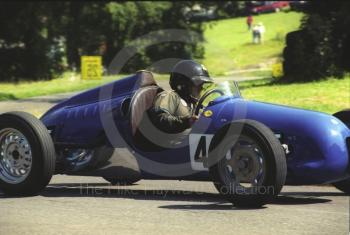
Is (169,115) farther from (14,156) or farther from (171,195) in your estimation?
(14,156)

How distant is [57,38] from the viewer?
45406mm

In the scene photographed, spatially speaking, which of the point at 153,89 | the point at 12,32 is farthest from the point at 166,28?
the point at 153,89

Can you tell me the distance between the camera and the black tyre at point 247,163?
731 cm

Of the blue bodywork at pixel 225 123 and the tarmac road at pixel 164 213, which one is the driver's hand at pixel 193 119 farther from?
the tarmac road at pixel 164 213

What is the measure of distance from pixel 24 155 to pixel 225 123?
89.0 inches

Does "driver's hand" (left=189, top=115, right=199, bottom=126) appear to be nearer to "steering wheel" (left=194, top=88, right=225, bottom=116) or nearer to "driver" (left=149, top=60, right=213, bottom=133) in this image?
"driver" (left=149, top=60, right=213, bottom=133)

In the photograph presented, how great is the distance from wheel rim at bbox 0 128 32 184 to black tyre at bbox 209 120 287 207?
6.89ft

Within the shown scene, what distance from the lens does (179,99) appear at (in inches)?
332

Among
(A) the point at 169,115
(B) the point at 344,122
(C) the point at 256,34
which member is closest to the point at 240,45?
(C) the point at 256,34

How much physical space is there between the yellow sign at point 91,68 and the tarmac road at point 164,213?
26.8 metres

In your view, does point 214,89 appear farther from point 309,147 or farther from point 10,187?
point 10,187

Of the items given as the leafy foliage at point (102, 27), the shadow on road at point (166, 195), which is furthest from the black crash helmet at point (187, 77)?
the leafy foliage at point (102, 27)

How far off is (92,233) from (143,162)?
2327 mm

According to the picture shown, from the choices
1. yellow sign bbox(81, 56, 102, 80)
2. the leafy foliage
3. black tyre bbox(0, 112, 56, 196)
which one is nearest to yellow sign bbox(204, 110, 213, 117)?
black tyre bbox(0, 112, 56, 196)
